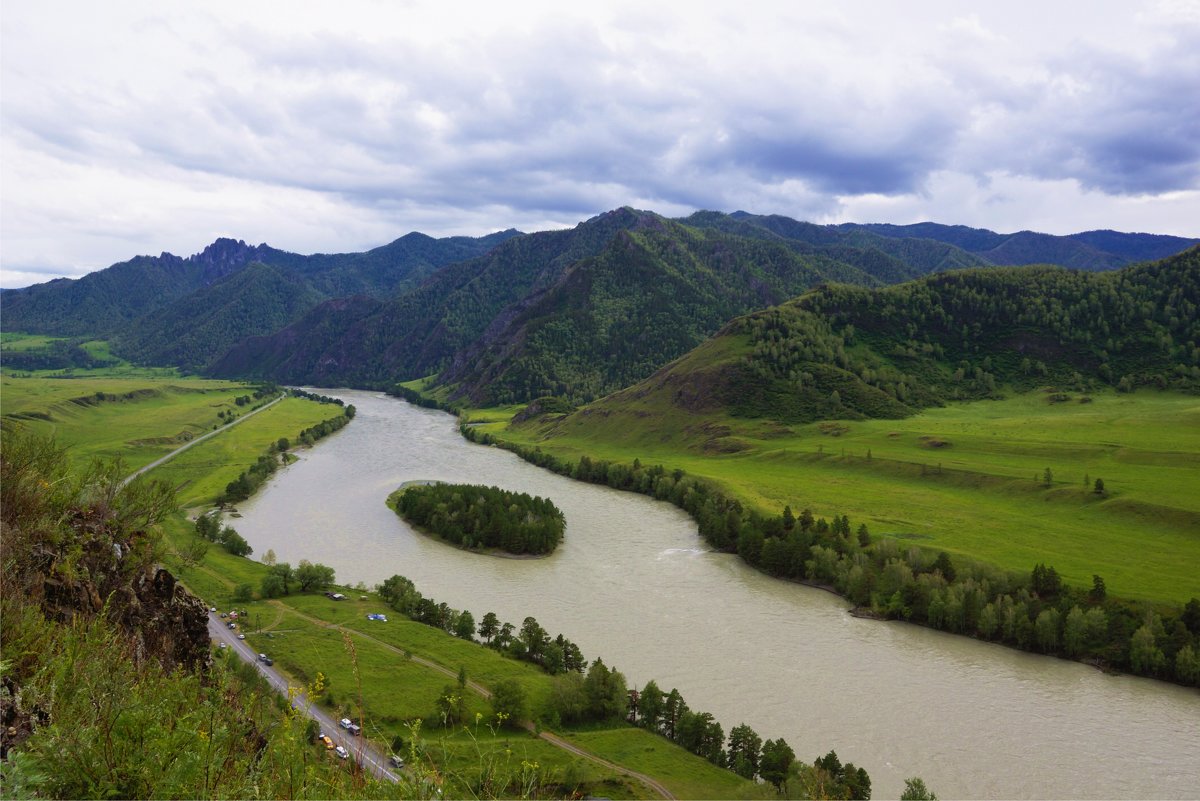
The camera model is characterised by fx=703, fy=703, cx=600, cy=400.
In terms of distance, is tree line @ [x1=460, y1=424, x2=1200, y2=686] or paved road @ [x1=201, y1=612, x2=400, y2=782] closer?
paved road @ [x1=201, y1=612, x2=400, y2=782]

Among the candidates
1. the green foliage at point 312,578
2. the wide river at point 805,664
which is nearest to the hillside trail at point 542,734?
the wide river at point 805,664

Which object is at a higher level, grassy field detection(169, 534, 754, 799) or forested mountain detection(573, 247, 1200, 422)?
forested mountain detection(573, 247, 1200, 422)

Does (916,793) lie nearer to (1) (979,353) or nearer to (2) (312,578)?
(2) (312,578)

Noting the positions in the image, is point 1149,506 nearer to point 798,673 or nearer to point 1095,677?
point 1095,677

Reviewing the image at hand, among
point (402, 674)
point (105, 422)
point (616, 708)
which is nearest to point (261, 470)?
point (105, 422)

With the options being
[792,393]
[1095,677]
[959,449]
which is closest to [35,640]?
[1095,677]

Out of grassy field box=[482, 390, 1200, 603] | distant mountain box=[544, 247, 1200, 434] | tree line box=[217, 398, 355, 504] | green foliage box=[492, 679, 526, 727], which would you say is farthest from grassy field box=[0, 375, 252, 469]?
green foliage box=[492, 679, 526, 727]

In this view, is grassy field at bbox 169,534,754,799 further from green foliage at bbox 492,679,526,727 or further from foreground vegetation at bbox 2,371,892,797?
green foliage at bbox 492,679,526,727
